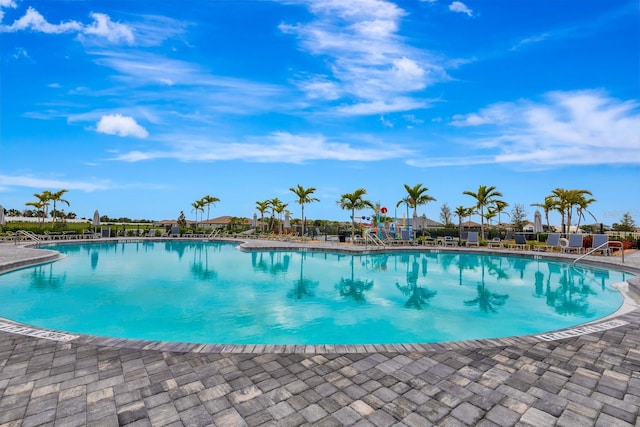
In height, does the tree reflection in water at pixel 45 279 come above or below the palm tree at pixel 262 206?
below

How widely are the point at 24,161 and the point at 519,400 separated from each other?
37.7 metres

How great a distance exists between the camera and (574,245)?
15.4 metres

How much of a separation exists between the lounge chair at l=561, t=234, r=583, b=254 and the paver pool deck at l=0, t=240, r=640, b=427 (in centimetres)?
1394

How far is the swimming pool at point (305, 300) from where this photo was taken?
18.8 ft

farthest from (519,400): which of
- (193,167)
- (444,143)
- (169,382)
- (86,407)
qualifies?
(193,167)

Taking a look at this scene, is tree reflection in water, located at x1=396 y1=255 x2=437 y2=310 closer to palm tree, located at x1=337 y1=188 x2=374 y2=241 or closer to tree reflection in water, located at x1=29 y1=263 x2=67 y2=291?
tree reflection in water, located at x1=29 y1=263 x2=67 y2=291

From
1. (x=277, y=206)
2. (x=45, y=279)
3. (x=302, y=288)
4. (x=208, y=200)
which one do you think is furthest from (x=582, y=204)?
(x=208, y=200)

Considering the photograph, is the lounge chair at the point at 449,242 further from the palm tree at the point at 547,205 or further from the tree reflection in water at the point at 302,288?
the tree reflection in water at the point at 302,288

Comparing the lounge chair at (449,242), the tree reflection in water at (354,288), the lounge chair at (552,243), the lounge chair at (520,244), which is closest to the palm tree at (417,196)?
the lounge chair at (449,242)

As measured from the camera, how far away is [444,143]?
78.9 feet

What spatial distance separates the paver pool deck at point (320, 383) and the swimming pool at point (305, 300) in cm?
176

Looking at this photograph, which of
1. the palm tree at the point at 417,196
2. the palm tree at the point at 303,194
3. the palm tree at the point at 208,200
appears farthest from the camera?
the palm tree at the point at 208,200

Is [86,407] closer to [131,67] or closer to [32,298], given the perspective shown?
[32,298]

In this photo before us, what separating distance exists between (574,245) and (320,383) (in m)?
17.4
